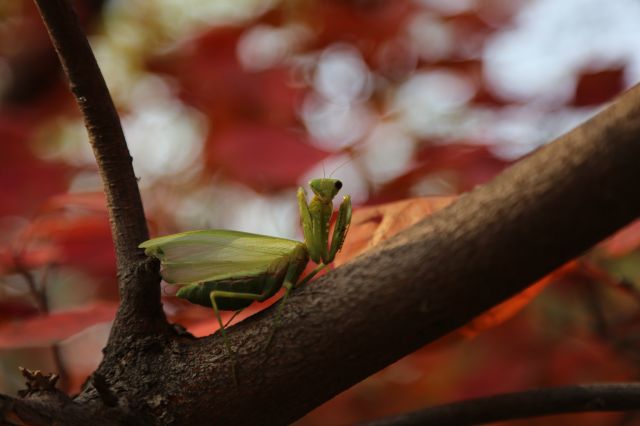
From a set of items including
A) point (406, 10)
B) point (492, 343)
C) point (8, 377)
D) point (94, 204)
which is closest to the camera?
point (94, 204)

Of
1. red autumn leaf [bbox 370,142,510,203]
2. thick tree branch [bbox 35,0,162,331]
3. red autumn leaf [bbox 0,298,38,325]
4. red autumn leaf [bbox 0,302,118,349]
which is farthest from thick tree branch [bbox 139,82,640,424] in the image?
red autumn leaf [bbox 370,142,510,203]

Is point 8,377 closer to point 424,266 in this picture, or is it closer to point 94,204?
point 94,204

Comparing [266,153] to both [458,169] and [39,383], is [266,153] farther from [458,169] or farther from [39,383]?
[39,383]

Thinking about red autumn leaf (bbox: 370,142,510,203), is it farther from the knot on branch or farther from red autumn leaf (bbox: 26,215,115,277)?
the knot on branch

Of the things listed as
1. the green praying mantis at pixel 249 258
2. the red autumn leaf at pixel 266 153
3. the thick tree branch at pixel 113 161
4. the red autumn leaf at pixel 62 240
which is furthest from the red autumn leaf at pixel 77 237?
the thick tree branch at pixel 113 161

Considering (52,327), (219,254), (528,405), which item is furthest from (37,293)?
(528,405)

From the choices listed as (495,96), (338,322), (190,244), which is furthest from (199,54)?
(338,322)
